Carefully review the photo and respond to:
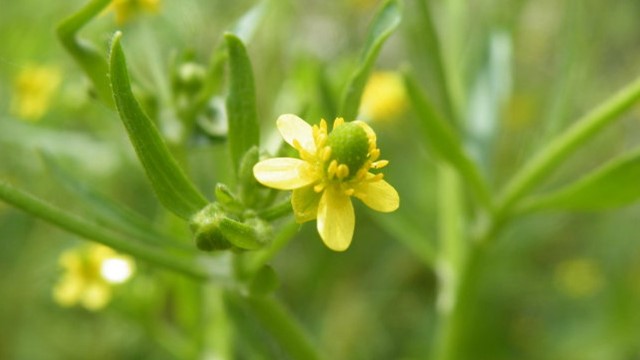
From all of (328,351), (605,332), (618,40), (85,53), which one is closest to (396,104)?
(328,351)

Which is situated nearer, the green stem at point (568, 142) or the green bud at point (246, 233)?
the green bud at point (246, 233)

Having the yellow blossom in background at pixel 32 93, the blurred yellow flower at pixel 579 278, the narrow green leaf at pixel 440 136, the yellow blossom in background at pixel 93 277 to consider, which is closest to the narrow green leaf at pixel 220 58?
the narrow green leaf at pixel 440 136

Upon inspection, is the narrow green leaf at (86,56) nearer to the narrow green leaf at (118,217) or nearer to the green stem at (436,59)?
the narrow green leaf at (118,217)

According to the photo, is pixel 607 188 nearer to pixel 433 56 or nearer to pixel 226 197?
pixel 433 56

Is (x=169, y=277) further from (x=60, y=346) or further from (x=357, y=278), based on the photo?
(x=357, y=278)

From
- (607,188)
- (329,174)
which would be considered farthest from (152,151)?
(607,188)
